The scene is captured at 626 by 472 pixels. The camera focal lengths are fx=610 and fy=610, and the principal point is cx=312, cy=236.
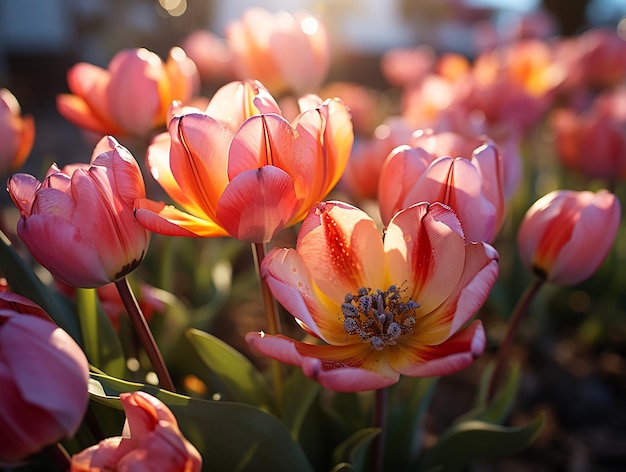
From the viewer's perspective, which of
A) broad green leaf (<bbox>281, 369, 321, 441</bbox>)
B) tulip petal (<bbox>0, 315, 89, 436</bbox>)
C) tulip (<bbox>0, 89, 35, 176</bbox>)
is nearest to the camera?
tulip petal (<bbox>0, 315, 89, 436</bbox>)

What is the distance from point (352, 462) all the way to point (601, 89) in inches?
71.9

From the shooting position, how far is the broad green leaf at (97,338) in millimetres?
637

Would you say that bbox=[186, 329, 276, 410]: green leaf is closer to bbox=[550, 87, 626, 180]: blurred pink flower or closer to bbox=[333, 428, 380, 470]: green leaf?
bbox=[333, 428, 380, 470]: green leaf

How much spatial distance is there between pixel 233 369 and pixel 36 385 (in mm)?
275

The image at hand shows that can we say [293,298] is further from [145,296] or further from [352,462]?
[145,296]

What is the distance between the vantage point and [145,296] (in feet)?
2.59

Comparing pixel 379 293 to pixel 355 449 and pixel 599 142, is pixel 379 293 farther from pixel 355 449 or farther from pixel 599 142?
pixel 599 142

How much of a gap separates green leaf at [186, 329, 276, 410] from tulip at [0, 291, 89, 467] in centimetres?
21

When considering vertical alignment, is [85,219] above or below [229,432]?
above

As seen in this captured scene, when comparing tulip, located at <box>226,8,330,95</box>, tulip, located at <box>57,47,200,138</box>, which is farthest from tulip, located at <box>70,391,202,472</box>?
tulip, located at <box>226,8,330,95</box>

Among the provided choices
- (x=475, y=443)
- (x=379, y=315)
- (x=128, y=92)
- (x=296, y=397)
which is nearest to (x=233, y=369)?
(x=296, y=397)

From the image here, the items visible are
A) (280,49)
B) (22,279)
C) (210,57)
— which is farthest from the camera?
(210,57)

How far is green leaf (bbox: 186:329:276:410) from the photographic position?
0.63 m

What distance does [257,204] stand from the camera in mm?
500
